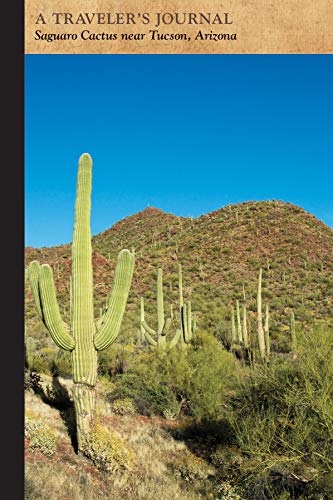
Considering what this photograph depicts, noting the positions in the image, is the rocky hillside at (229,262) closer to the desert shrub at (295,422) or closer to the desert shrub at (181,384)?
the desert shrub at (181,384)

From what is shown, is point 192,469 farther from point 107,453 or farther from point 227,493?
point 107,453

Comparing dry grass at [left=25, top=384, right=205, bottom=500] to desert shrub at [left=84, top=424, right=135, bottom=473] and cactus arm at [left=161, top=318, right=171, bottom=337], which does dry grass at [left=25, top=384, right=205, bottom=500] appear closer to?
desert shrub at [left=84, top=424, right=135, bottom=473]

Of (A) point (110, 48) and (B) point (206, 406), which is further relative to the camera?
(B) point (206, 406)

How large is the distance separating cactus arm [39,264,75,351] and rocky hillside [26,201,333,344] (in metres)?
16.4

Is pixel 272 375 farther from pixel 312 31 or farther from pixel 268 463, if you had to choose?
pixel 312 31

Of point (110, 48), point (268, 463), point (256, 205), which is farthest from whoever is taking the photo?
point (256, 205)

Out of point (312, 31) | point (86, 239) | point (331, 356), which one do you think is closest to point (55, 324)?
point (86, 239)

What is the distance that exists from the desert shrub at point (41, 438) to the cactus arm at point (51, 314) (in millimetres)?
2200

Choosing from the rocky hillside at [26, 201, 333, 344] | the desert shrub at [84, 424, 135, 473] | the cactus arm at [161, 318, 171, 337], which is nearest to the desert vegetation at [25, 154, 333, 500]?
the desert shrub at [84, 424, 135, 473]

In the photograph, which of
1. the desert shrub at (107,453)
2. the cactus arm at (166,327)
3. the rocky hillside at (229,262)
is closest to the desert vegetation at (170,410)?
the desert shrub at (107,453)

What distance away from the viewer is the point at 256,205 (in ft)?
193

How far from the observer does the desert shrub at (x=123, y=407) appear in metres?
14.2

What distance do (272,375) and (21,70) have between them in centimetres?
811

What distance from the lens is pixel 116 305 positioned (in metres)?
10.1
